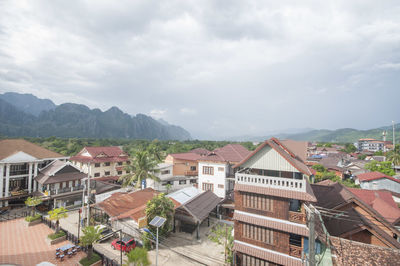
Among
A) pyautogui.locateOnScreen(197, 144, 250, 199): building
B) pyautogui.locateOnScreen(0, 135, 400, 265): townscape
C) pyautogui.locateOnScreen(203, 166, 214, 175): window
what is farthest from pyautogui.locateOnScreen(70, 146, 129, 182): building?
pyautogui.locateOnScreen(197, 144, 250, 199): building

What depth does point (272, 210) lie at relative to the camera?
1464 cm

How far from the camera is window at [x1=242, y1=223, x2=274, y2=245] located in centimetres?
1457

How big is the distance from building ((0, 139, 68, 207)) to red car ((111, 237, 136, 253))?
2493 cm

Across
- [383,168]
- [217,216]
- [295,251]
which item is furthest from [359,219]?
[383,168]

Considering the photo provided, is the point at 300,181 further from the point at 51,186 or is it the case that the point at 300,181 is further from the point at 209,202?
the point at 51,186

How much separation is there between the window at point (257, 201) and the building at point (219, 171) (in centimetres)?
1403

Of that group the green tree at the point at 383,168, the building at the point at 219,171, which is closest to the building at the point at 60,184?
the building at the point at 219,171

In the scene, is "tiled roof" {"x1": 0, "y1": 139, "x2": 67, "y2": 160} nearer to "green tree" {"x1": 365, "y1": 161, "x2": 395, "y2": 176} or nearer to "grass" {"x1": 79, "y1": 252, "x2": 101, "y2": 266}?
"grass" {"x1": 79, "y1": 252, "x2": 101, "y2": 266}

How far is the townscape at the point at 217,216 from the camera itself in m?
13.7

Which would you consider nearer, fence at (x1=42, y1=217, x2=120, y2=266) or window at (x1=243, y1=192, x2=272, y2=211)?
window at (x1=243, y1=192, x2=272, y2=211)

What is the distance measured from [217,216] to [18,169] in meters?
36.1

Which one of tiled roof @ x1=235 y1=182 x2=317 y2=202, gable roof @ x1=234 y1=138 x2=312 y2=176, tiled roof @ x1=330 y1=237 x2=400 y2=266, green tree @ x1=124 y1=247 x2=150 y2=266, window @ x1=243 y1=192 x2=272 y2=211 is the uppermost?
gable roof @ x1=234 y1=138 x2=312 y2=176

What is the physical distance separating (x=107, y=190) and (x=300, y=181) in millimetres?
30670

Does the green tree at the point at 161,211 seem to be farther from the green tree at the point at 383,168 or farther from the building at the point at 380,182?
the green tree at the point at 383,168
